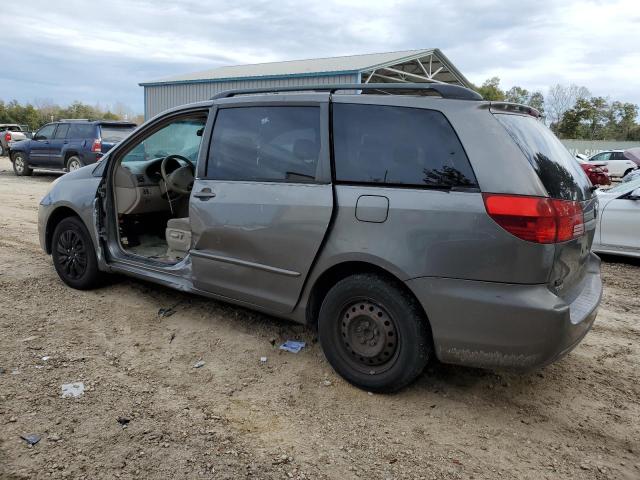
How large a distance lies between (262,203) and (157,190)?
2134 millimetres

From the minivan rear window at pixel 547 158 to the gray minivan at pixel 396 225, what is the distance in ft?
0.05

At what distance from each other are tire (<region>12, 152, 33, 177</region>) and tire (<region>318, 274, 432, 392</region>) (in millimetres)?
16910

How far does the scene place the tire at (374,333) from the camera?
294 cm

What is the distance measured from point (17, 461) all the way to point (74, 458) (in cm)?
27

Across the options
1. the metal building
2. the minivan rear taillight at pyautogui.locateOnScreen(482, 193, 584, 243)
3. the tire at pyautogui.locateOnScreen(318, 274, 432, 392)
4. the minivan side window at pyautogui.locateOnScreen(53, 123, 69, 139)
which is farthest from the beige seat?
the metal building

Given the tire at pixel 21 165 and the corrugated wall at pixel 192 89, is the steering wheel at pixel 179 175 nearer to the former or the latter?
the corrugated wall at pixel 192 89

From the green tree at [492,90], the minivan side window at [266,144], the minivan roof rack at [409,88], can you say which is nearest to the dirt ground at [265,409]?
the minivan side window at [266,144]

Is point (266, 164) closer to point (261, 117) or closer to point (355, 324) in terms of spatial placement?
point (261, 117)

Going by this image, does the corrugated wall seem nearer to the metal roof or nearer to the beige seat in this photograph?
the metal roof

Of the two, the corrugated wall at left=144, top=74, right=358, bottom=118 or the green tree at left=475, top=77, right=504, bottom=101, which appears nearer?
the corrugated wall at left=144, top=74, right=358, bottom=118

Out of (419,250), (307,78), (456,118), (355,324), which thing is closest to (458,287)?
(419,250)

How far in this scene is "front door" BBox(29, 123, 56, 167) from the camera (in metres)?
15.7

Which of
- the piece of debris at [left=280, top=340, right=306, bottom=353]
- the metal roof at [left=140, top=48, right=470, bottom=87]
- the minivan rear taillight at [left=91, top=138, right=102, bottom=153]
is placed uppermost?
the metal roof at [left=140, top=48, right=470, bottom=87]

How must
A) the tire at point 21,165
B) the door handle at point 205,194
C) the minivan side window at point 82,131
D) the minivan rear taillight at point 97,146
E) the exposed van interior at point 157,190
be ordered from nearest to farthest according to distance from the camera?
the door handle at point 205,194, the exposed van interior at point 157,190, the minivan rear taillight at point 97,146, the minivan side window at point 82,131, the tire at point 21,165
